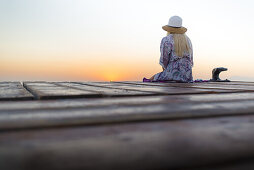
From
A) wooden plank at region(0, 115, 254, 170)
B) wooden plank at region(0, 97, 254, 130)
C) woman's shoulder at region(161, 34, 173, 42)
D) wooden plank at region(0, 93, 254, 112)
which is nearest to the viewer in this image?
wooden plank at region(0, 115, 254, 170)

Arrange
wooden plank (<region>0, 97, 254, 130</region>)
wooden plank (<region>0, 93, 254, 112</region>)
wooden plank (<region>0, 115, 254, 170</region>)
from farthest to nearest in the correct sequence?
wooden plank (<region>0, 93, 254, 112</region>)
wooden plank (<region>0, 97, 254, 130</region>)
wooden plank (<region>0, 115, 254, 170</region>)

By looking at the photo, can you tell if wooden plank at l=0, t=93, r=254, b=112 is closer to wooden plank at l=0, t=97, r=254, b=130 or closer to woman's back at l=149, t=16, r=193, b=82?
wooden plank at l=0, t=97, r=254, b=130

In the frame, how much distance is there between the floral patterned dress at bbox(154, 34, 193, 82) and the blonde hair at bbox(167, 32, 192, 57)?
0.22 ft

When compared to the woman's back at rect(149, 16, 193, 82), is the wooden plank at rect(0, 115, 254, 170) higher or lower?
lower

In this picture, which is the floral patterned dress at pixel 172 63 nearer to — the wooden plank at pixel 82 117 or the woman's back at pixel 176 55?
the woman's back at pixel 176 55

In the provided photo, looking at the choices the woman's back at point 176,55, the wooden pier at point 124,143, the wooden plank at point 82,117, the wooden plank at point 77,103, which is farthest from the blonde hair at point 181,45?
the wooden pier at point 124,143

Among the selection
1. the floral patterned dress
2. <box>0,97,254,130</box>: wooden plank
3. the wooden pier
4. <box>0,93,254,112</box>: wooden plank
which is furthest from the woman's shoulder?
the wooden pier

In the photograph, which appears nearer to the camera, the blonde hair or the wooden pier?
the wooden pier

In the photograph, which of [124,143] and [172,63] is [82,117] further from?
[172,63]

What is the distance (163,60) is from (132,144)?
444cm

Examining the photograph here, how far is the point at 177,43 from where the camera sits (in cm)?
463

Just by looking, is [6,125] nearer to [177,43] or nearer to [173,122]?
[173,122]

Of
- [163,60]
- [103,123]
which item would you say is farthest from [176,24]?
[103,123]

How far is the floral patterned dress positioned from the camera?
15.1ft
